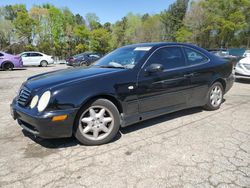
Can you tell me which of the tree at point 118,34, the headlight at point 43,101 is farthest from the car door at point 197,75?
the tree at point 118,34

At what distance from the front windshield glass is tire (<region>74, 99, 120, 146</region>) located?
0.83 m

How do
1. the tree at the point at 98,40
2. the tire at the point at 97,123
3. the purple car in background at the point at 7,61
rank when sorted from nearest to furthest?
the tire at the point at 97,123 < the purple car in background at the point at 7,61 < the tree at the point at 98,40

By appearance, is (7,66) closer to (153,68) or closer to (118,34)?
(153,68)

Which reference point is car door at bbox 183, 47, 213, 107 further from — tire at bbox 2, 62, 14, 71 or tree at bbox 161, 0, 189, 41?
tree at bbox 161, 0, 189, 41

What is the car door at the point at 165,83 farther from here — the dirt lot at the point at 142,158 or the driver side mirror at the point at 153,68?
the dirt lot at the point at 142,158

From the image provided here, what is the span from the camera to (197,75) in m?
4.67

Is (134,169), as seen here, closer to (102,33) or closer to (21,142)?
(21,142)

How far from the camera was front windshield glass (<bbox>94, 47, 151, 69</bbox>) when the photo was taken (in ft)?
13.3

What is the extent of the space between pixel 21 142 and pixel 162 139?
217 centimetres

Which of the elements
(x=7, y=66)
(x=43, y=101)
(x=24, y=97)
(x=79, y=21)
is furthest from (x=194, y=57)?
(x=79, y=21)

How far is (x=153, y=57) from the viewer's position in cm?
410

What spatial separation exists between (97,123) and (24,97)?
1.13 meters

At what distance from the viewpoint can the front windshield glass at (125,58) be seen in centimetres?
405

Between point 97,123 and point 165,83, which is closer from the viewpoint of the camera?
point 97,123
